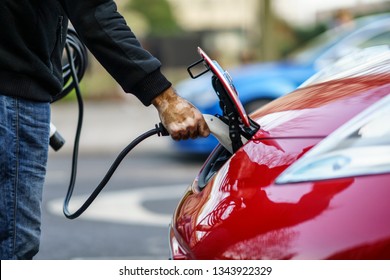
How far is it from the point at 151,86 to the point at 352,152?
660mm

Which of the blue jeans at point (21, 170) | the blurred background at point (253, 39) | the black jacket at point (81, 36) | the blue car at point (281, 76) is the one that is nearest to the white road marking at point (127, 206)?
the blue car at point (281, 76)

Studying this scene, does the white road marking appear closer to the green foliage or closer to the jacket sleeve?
the jacket sleeve

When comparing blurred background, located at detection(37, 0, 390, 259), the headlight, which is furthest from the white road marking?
the headlight

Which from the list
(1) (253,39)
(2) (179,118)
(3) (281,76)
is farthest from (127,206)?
(1) (253,39)

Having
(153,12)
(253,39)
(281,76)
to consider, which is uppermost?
(281,76)

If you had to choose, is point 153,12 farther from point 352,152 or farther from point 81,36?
point 352,152

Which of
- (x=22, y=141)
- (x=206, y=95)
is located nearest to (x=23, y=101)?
(x=22, y=141)

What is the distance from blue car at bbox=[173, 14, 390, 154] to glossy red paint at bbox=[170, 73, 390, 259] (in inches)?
239

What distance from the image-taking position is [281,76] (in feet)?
28.6

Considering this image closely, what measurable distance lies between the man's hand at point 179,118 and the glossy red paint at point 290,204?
14 centimetres

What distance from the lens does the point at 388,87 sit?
226 cm

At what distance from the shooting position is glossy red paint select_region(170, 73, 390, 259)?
6.28 ft

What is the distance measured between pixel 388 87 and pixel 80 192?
5175 millimetres
